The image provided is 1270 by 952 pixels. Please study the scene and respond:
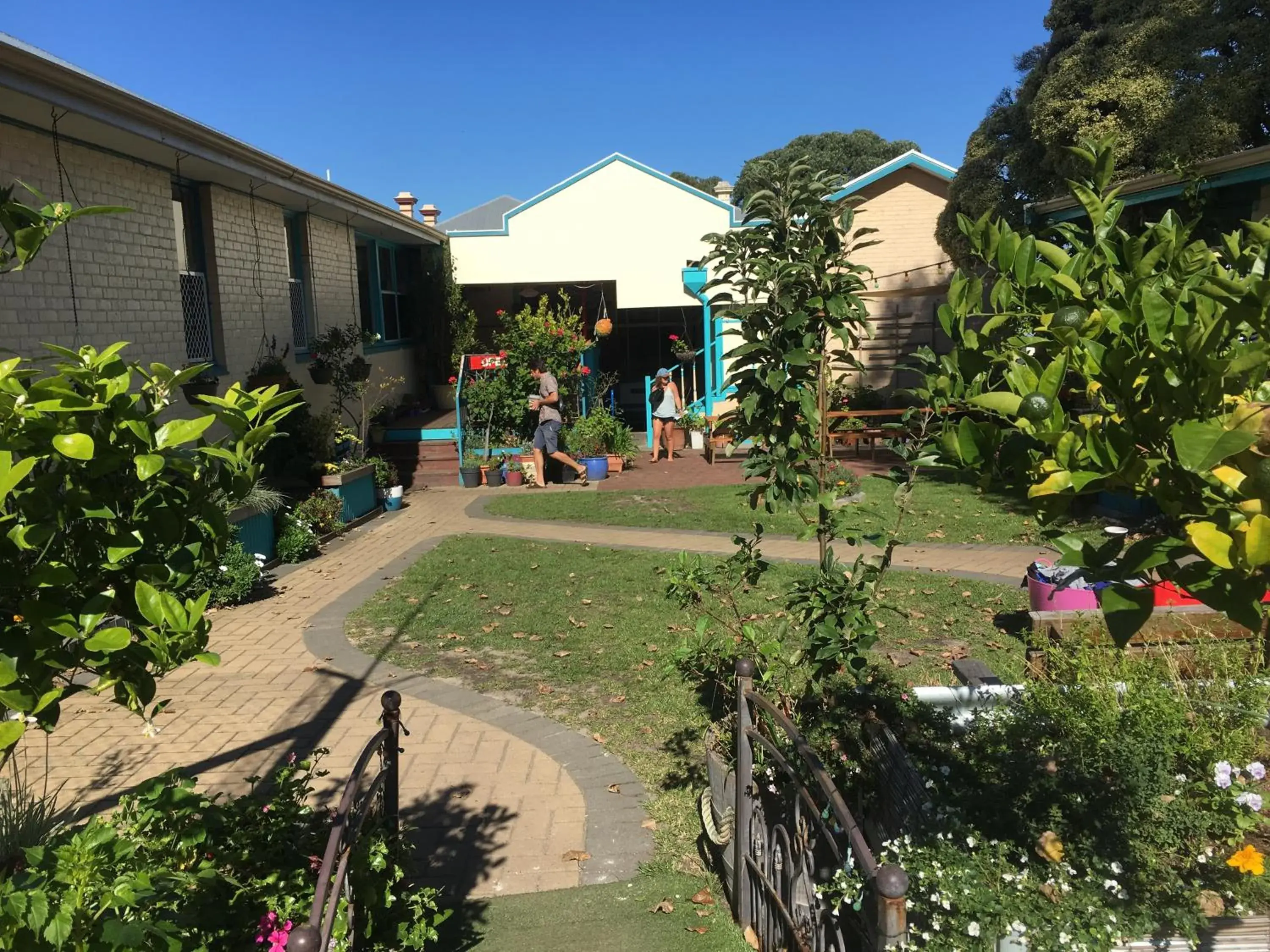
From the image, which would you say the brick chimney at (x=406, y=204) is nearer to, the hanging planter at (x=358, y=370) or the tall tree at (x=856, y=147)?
the hanging planter at (x=358, y=370)

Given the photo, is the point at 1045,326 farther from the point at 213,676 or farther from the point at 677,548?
the point at 677,548

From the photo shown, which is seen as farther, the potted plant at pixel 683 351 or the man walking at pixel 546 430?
the potted plant at pixel 683 351

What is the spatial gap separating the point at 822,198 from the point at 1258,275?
238 centimetres

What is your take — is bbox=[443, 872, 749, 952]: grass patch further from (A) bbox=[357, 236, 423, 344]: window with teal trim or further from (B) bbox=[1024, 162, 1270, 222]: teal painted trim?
(A) bbox=[357, 236, 423, 344]: window with teal trim

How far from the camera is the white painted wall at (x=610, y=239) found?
16562 mm

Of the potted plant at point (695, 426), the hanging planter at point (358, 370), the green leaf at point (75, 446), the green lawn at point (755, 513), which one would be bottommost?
the green lawn at point (755, 513)

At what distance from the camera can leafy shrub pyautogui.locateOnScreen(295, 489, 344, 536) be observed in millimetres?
9891

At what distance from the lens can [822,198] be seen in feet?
12.0

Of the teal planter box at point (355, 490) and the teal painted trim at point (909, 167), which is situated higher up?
→ the teal painted trim at point (909, 167)

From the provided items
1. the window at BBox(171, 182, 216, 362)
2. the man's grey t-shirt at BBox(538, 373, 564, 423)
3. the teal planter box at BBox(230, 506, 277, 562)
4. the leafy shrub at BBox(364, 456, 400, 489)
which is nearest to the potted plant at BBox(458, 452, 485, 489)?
the man's grey t-shirt at BBox(538, 373, 564, 423)

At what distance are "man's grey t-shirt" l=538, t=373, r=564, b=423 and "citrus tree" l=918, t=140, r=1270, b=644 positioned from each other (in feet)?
38.9

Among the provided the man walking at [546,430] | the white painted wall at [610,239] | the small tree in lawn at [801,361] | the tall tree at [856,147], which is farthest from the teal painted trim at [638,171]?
the tall tree at [856,147]

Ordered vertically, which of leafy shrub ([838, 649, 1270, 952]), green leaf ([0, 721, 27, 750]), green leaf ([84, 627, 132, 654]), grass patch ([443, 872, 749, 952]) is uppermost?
green leaf ([84, 627, 132, 654])

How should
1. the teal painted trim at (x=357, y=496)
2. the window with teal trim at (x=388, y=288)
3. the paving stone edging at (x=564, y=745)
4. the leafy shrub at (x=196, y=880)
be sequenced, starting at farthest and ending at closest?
the window with teal trim at (x=388, y=288), the teal painted trim at (x=357, y=496), the paving stone edging at (x=564, y=745), the leafy shrub at (x=196, y=880)
